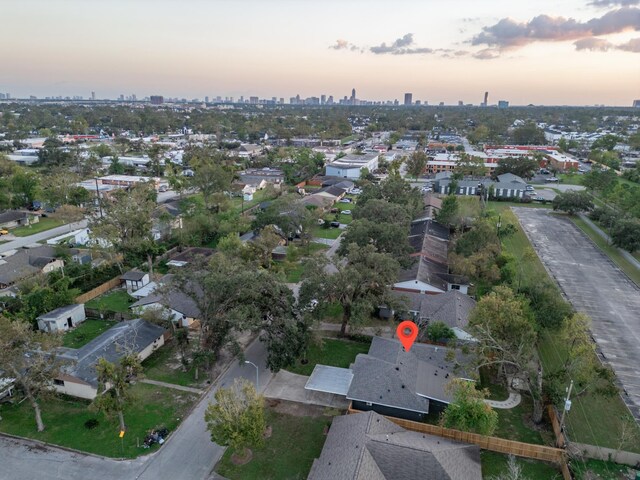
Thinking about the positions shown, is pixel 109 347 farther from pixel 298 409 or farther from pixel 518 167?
pixel 518 167

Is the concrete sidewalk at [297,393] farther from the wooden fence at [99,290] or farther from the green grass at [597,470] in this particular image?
the wooden fence at [99,290]

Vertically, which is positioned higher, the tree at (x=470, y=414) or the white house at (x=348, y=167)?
the white house at (x=348, y=167)

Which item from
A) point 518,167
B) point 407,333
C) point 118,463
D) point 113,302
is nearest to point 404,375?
point 407,333

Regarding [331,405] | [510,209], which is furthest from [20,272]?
[510,209]

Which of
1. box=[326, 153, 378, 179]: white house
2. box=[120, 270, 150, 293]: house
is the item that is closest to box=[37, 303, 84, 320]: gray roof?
box=[120, 270, 150, 293]: house

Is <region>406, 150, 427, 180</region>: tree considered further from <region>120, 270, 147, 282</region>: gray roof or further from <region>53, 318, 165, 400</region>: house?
<region>53, 318, 165, 400</region>: house

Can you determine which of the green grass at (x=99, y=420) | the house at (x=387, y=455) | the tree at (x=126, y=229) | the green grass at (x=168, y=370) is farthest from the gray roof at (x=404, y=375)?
the tree at (x=126, y=229)
